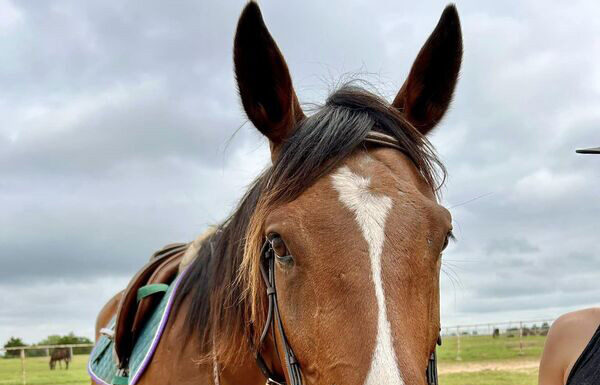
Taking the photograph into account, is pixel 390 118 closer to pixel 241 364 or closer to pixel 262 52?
pixel 262 52

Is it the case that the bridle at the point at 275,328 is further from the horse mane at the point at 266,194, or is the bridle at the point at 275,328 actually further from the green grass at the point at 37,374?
the green grass at the point at 37,374

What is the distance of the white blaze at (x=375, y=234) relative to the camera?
1820mm

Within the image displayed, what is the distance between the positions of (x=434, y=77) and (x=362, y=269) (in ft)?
4.68

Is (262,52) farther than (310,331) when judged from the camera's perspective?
Yes

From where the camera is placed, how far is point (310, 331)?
6.94ft

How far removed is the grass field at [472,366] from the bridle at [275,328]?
1700 cm

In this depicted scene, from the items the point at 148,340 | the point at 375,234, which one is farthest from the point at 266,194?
the point at 148,340

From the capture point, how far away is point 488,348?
3694cm

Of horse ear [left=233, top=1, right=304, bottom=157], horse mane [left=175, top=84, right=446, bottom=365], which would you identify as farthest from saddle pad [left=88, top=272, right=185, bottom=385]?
horse ear [left=233, top=1, right=304, bottom=157]

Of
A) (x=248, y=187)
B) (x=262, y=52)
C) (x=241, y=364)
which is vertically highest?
(x=262, y=52)

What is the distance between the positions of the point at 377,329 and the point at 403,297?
168 mm

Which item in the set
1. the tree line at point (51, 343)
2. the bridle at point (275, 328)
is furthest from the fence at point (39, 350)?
the bridle at point (275, 328)

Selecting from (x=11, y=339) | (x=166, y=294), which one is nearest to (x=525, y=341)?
(x=166, y=294)

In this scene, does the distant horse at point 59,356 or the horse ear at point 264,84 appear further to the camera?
the distant horse at point 59,356
